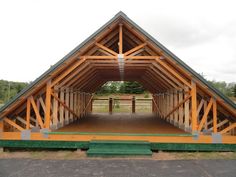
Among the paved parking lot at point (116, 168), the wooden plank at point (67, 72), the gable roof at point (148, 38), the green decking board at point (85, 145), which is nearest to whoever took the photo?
the paved parking lot at point (116, 168)

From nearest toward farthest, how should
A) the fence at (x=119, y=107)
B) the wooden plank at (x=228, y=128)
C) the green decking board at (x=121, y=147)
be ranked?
the green decking board at (x=121, y=147) → the wooden plank at (x=228, y=128) → the fence at (x=119, y=107)

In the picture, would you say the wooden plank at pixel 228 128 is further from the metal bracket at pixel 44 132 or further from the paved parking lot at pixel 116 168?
the metal bracket at pixel 44 132

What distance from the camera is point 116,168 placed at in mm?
5258

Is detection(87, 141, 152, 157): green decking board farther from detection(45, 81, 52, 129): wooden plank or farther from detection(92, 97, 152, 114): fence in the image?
detection(92, 97, 152, 114): fence

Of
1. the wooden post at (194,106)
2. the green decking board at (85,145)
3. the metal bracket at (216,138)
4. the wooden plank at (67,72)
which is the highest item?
the wooden plank at (67,72)

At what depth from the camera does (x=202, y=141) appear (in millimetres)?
6777

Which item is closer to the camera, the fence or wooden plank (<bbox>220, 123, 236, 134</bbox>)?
wooden plank (<bbox>220, 123, 236, 134</bbox>)

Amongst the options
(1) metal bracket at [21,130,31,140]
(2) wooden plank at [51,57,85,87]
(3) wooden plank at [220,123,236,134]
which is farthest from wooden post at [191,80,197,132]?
(1) metal bracket at [21,130,31,140]

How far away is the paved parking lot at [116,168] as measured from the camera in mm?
4855

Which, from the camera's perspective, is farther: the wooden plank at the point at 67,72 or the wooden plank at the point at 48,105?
the wooden plank at the point at 67,72

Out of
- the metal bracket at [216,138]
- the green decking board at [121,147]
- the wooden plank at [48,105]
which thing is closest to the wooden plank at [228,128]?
the metal bracket at [216,138]

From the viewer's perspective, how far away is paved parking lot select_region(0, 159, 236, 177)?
4.86 metres

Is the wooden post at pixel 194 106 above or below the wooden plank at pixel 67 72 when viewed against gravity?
below

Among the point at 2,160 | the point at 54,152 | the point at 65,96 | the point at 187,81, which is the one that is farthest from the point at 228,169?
the point at 65,96
